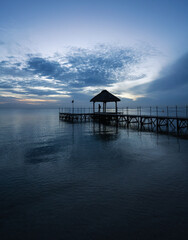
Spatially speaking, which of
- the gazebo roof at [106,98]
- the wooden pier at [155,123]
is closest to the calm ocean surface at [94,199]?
the wooden pier at [155,123]

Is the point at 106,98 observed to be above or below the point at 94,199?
above

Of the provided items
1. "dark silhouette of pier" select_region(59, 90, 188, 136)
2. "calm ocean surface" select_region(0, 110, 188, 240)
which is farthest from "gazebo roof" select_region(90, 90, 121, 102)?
"calm ocean surface" select_region(0, 110, 188, 240)

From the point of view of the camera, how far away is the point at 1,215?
4.70 meters

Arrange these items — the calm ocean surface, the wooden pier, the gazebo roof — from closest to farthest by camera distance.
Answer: the calm ocean surface, the wooden pier, the gazebo roof

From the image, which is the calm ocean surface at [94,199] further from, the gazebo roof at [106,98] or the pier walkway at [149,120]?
the gazebo roof at [106,98]

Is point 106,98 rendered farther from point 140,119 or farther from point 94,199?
point 94,199

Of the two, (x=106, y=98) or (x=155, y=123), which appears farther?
(x=155, y=123)

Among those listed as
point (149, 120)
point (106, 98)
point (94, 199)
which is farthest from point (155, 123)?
point (94, 199)

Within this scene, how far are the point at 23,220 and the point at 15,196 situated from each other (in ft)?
5.10

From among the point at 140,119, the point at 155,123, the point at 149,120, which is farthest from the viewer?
the point at 149,120

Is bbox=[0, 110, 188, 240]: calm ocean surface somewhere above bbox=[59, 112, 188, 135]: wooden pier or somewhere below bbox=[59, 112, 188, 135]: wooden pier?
below

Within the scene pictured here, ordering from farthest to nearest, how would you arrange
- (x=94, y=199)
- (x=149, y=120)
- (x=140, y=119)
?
1. (x=149, y=120)
2. (x=140, y=119)
3. (x=94, y=199)

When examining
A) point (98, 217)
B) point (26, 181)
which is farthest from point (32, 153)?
point (98, 217)

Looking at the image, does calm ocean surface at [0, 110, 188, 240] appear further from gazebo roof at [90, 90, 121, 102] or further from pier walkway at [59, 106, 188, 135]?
gazebo roof at [90, 90, 121, 102]
